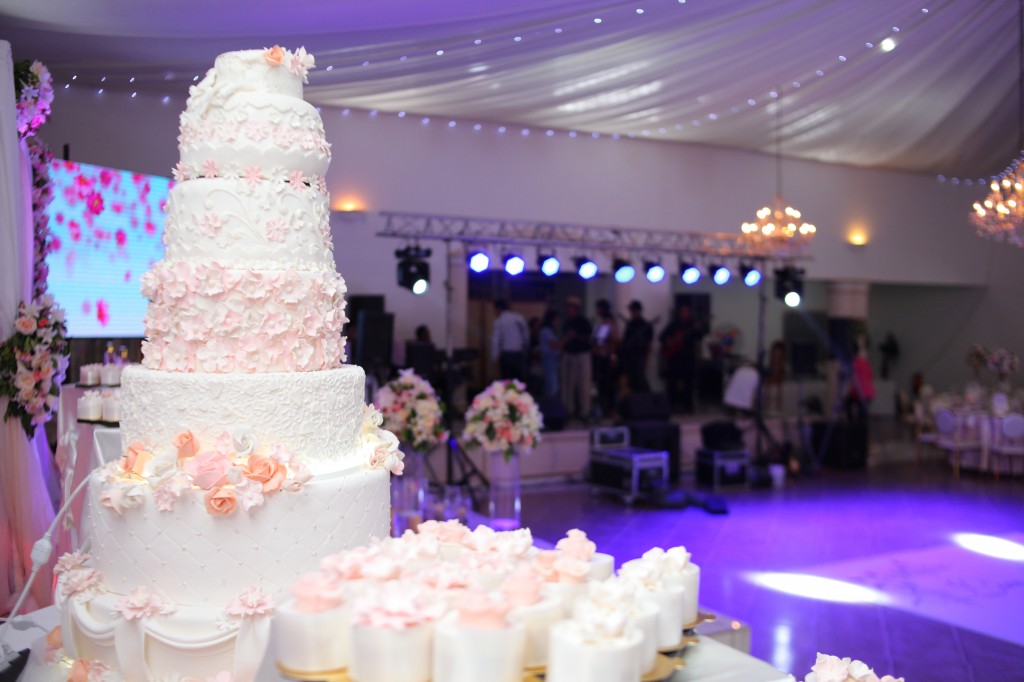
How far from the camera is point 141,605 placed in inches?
103

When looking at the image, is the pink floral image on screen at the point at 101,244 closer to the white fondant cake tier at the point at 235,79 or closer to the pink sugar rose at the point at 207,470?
the white fondant cake tier at the point at 235,79

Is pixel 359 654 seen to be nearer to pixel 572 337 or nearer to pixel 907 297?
pixel 572 337

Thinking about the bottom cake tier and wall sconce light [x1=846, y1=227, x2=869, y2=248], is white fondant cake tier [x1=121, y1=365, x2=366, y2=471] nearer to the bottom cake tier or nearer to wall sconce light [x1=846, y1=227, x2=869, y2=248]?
the bottom cake tier

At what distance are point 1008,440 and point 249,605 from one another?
1042cm

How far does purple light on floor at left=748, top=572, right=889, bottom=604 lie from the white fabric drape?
14.9 feet

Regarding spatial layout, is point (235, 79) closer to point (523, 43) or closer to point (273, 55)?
point (273, 55)

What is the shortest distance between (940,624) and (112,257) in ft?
20.7

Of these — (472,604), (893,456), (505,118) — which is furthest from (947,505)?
(472,604)

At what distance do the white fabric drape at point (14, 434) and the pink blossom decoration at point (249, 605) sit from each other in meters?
2.76

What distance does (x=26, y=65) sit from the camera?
507cm

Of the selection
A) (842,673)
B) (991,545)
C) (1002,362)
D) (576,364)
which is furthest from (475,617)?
(1002,362)

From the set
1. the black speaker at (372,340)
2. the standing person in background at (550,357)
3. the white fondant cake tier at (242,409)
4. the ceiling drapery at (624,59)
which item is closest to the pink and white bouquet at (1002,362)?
the ceiling drapery at (624,59)

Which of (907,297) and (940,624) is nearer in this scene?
(940,624)

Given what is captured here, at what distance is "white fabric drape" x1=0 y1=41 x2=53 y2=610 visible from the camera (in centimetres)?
464
